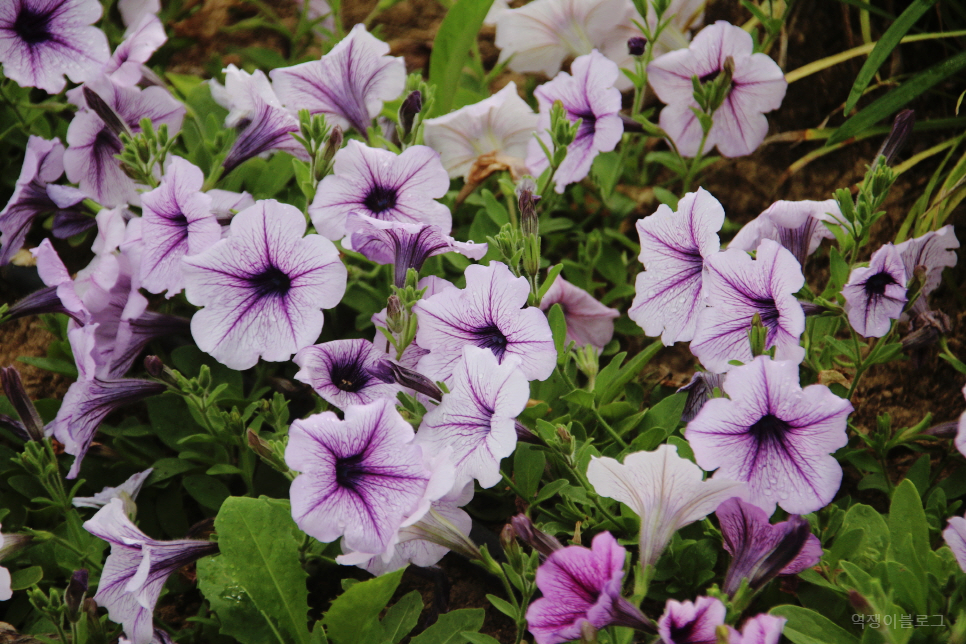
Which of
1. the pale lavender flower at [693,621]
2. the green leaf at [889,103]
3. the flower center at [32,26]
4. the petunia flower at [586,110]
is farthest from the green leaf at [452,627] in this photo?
the flower center at [32,26]

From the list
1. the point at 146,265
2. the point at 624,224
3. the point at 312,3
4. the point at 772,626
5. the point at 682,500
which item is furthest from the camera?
the point at 312,3

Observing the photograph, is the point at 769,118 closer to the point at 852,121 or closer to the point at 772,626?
the point at 852,121

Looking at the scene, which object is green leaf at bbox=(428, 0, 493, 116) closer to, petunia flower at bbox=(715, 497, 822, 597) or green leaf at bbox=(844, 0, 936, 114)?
green leaf at bbox=(844, 0, 936, 114)

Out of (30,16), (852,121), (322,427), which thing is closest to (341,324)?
(322,427)

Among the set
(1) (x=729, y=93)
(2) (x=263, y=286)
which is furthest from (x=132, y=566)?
(1) (x=729, y=93)


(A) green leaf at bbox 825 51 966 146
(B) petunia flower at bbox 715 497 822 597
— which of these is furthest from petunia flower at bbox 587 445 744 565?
(A) green leaf at bbox 825 51 966 146

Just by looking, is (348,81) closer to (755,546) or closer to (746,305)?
(746,305)
